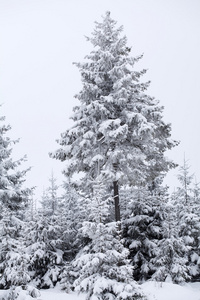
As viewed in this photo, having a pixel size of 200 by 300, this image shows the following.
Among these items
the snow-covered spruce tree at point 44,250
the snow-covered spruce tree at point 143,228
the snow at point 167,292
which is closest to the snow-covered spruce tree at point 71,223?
the snow-covered spruce tree at point 44,250

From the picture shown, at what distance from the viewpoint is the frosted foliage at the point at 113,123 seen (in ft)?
51.2

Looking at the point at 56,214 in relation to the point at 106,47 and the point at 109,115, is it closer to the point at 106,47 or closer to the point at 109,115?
the point at 109,115

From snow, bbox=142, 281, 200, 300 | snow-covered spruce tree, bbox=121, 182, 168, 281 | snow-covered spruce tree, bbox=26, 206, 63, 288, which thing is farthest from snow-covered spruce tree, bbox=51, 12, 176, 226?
snow-covered spruce tree, bbox=26, 206, 63, 288

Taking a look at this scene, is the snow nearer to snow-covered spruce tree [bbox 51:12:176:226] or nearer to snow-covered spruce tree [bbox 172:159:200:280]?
snow-covered spruce tree [bbox 51:12:176:226]

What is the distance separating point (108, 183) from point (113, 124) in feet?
11.9

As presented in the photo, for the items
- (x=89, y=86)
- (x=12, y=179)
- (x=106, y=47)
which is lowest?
(x=12, y=179)

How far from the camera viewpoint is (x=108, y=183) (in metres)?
16.9

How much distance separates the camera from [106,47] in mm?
17391

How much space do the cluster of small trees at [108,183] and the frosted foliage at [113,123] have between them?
54 mm

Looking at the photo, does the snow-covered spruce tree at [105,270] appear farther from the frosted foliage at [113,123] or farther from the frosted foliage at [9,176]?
the frosted foliage at [9,176]

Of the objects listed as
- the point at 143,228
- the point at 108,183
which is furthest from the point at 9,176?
the point at 143,228

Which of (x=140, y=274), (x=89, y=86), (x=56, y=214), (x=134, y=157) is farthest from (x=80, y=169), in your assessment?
(x=56, y=214)

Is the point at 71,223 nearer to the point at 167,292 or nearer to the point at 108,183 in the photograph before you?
the point at 108,183

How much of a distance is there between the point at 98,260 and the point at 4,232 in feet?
21.4
